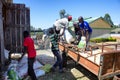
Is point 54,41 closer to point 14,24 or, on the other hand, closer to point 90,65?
point 90,65

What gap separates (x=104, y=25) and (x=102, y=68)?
30.0 meters

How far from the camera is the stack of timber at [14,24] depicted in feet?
28.8

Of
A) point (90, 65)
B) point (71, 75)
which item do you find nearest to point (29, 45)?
point (90, 65)

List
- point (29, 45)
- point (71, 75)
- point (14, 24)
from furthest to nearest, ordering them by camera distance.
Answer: point (14, 24), point (71, 75), point (29, 45)

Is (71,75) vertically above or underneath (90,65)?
underneath

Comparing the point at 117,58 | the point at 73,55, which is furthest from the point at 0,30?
the point at 117,58

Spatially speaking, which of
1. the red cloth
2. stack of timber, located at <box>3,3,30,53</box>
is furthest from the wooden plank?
stack of timber, located at <box>3,3,30,53</box>

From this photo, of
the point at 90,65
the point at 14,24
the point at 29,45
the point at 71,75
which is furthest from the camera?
the point at 14,24

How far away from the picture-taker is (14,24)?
→ 888 cm

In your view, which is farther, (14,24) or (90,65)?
(14,24)

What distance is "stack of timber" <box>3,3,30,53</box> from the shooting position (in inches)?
346

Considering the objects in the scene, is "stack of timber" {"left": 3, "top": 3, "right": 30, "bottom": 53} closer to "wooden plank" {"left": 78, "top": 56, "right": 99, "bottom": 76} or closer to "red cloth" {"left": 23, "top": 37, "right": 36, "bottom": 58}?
"red cloth" {"left": 23, "top": 37, "right": 36, "bottom": 58}

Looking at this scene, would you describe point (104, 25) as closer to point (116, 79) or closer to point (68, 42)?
point (68, 42)

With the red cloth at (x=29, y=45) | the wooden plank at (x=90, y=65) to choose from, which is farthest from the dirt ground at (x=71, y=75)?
the red cloth at (x=29, y=45)
